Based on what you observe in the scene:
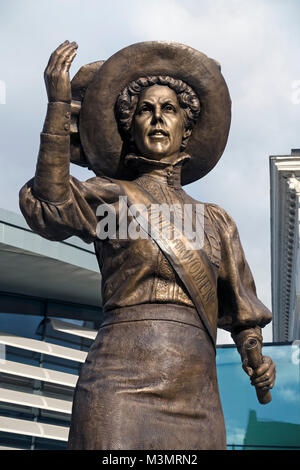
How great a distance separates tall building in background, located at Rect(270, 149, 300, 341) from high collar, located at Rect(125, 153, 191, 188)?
28.2 meters

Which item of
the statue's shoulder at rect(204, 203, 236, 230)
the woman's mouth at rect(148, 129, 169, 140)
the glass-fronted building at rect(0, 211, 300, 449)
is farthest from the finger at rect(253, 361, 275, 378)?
the glass-fronted building at rect(0, 211, 300, 449)

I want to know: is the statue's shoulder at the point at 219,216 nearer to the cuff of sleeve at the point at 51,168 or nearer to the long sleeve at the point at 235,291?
the long sleeve at the point at 235,291

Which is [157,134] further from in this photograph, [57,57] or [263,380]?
[263,380]

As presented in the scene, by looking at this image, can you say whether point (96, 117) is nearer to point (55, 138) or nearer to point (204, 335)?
point (55, 138)

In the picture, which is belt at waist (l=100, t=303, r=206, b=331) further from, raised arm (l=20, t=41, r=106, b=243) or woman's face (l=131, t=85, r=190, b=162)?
woman's face (l=131, t=85, r=190, b=162)

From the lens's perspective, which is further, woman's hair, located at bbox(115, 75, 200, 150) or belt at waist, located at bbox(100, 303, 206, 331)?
woman's hair, located at bbox(115, 75, 200, 150)

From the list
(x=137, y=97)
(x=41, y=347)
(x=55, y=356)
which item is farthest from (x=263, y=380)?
(x=55, y=356)

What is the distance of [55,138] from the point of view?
3420 millimetres

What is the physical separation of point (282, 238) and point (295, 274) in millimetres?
2563

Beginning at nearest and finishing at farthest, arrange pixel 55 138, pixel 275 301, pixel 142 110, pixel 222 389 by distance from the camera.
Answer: pixel 55 138, pixel 142 110, pixel 222 389, pixel 275 301

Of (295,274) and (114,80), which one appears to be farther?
(295,274)

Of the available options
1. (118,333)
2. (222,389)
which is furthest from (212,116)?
(222,389)

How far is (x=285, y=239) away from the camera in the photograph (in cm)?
3781

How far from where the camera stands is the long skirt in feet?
10.6
